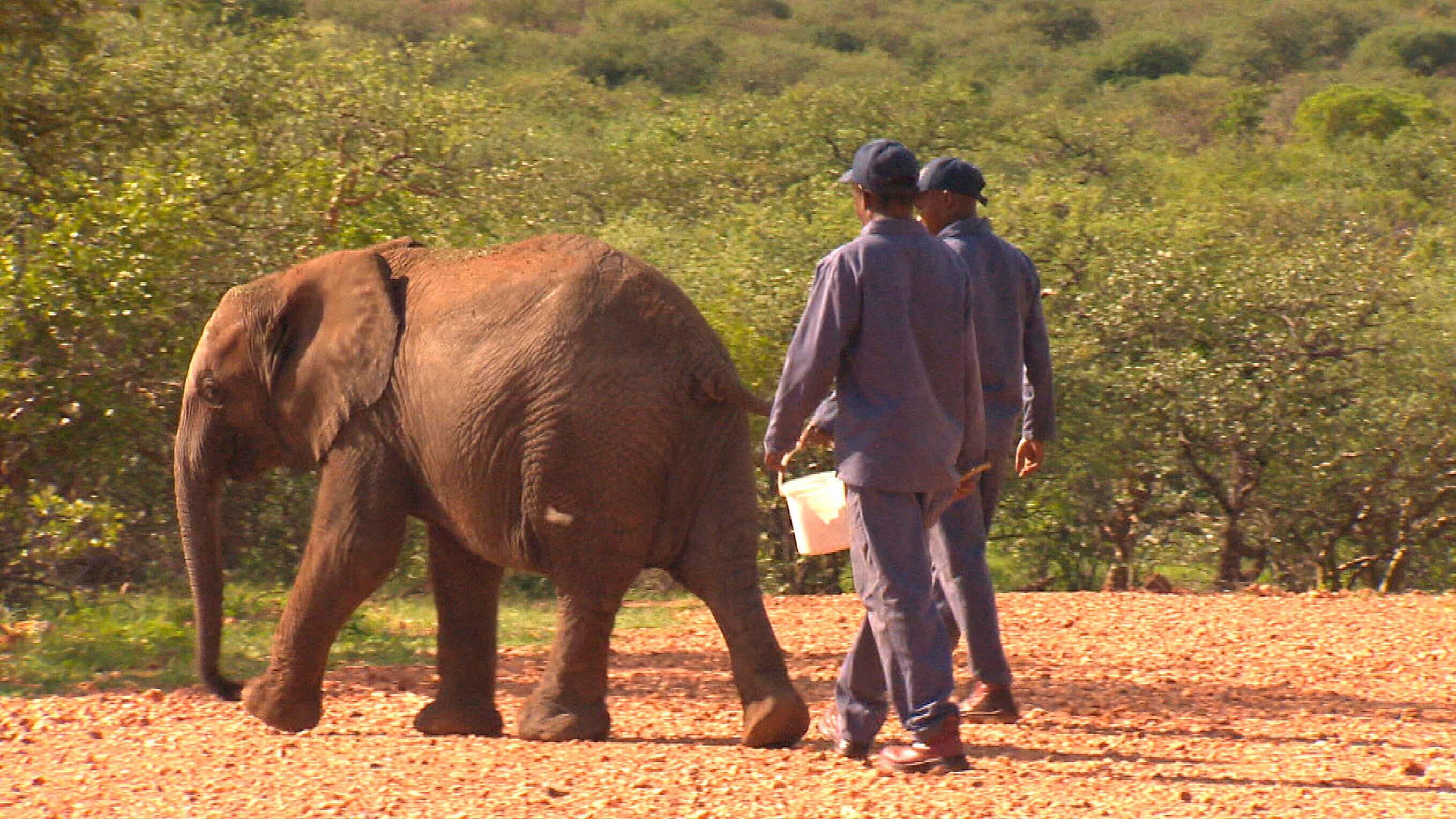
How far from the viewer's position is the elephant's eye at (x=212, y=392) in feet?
23.9

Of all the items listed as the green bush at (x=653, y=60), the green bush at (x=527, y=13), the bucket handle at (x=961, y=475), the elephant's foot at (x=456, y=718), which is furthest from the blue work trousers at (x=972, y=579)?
the green bush at (x=527, y=13)

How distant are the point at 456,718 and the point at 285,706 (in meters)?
0.61

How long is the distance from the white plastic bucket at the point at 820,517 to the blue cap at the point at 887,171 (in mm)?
1119

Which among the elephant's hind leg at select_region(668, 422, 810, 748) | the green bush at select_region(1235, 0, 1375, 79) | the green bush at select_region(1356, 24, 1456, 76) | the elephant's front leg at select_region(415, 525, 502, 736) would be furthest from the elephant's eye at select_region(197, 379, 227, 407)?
the green bush at select_region(1356, 24, 1456, 76)

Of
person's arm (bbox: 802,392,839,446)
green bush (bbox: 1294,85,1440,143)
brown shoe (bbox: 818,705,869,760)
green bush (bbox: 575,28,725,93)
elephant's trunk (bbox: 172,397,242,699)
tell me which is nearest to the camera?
person's arm (bbox: 802,392,839,446)

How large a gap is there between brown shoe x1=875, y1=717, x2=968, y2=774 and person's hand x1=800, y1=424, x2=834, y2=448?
927mm

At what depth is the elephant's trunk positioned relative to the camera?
727 centimetres

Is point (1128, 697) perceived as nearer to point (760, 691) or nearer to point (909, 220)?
point (760, 691)

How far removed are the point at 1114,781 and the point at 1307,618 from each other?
4.21m

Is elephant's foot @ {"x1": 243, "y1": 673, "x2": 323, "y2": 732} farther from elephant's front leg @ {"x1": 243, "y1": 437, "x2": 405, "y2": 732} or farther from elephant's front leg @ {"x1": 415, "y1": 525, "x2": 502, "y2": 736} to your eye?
elephant's front leg @ {"x1": 415, "y1": 525, "x2": 502, "y2": 736}

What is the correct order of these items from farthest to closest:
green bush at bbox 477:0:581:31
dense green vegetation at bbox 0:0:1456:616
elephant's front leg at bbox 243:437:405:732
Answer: green bush at bbox 477:0:581:31 → dense green vegetation at bbox 0:0:1456:616 → elephant's front leg at bbox 243:437:405:732

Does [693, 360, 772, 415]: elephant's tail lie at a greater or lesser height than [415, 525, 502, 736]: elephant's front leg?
greater

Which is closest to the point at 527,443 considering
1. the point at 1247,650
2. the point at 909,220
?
the point at 909,220

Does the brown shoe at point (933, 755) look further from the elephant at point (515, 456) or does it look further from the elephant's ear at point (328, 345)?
the elephant's ear at point (328, 345)
